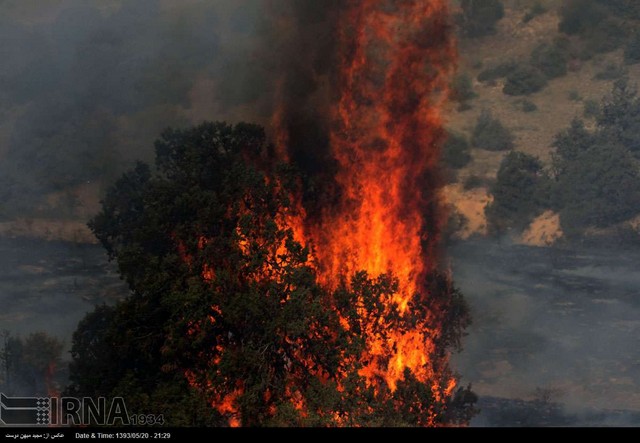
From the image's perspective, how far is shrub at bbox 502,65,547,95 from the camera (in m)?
81.0

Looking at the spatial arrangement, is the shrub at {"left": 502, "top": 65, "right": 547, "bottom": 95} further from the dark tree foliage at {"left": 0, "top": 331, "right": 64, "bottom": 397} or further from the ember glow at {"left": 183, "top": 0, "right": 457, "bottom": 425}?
the dark tree foliage at {"left": 0, "top": 331, "right": 64, "bottom": 397}

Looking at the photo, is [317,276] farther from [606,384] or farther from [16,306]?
[16,306]

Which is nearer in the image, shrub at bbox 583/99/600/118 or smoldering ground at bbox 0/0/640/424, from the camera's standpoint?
smoldering ground at bbox 0/0/640/424

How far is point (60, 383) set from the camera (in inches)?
1582

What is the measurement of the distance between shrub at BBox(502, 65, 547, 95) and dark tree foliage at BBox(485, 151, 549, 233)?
1859cm

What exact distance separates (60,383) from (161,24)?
59533 millimetres

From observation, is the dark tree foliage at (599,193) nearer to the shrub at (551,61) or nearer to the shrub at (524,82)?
the shrub at (524,82)

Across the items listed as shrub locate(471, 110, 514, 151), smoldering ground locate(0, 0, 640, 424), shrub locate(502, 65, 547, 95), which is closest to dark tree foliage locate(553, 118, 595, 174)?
shrub locate(471, 110, 514, 151)

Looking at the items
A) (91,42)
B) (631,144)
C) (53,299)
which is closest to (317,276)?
(53,299)

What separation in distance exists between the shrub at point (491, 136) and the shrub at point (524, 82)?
704 cm

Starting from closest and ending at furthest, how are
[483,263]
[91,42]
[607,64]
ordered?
[483,263]
[607,64]
[91,42]

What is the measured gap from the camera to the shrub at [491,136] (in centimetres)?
7200

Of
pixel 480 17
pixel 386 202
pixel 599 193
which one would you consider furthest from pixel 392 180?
pixel 480 17

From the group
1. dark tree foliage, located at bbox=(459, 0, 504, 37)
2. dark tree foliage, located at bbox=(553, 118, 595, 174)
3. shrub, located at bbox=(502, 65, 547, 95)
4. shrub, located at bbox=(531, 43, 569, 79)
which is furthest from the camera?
dark tree foliage, located at bbox=(459, 0, 504, 37)
